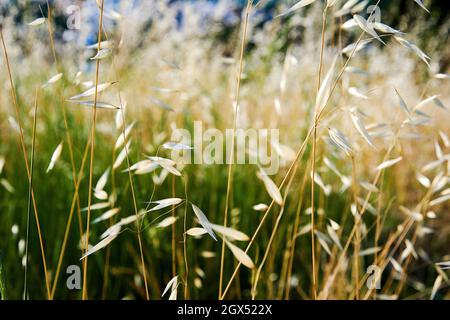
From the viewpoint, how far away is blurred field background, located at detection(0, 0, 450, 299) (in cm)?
78

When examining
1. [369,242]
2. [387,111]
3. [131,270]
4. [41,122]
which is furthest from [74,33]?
[387,111]

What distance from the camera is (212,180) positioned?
1399 mm

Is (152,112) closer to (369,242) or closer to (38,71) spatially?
(38,71)

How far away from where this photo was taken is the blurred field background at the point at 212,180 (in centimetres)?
78

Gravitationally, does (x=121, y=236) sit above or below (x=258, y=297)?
above

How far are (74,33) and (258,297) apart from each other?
1.06 m

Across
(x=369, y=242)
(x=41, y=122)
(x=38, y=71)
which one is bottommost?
(x=369, y=242)

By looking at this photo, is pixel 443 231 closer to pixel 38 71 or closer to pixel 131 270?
pixel 131 270
